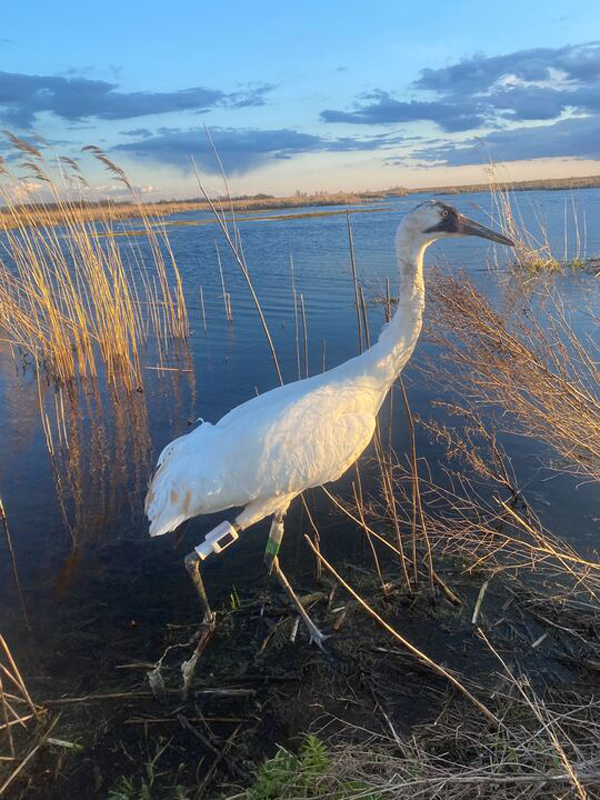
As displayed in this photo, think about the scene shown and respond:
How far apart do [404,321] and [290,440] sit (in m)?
1.11

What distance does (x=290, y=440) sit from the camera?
11.8 feet

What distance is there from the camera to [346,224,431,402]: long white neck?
3867mm

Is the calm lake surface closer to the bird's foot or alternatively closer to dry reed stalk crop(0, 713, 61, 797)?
dry reed stalk crop(0, 713, 61, 797)

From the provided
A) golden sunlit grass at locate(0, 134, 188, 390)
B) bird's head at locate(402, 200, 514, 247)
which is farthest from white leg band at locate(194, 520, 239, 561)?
golden sunlit grass at locate(0, 134, 188, 390)

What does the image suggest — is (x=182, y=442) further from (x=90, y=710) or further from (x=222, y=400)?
(x=222, y=400)

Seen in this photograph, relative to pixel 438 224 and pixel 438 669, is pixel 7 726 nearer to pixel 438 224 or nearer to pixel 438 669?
pixel 438 669

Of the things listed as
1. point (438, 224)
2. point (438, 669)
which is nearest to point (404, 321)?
point (438, 224)

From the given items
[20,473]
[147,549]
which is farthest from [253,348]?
[147,549]

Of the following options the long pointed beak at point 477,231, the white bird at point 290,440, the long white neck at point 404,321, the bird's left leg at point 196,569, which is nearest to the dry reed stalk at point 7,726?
the bird's left leg at point 196,569

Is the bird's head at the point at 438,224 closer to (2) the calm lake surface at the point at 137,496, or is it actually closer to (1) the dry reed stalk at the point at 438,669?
(2) the calm lake surface at the point at 137,496

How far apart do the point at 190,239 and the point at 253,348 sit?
19997mm

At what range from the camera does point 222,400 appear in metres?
8.12

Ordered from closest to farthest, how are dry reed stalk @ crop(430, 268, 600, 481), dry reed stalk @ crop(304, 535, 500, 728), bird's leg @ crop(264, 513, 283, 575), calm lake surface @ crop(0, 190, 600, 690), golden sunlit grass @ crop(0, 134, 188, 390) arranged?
dry reed stalk @ crop(304, 535, 500, 728)
dry reed stalk @ crop(430, 268, 600, 481)
bird's leg @ crop(264, 513, 283, 575)
calm lake surface @ crop(0, 190, 600, 690)
golden sunlit grass @ crop(0, 134, 188, 390)

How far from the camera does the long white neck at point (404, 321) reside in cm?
387
